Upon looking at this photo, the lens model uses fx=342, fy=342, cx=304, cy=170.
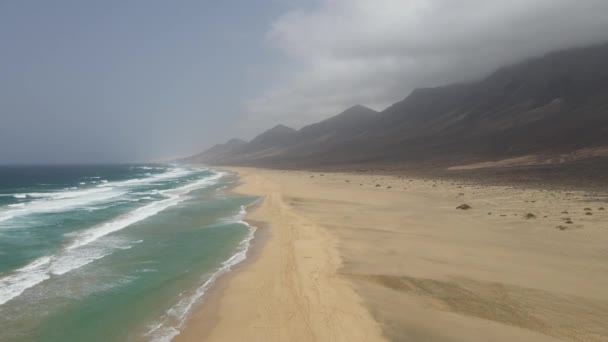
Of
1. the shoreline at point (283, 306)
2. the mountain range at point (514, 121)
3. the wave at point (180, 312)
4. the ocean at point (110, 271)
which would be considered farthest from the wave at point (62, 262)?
the mountain range at point (514, 121)

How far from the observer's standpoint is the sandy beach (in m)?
8.52

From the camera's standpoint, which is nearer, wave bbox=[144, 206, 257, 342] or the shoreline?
the shoreline

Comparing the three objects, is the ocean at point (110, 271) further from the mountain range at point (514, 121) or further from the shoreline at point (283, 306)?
the mountain range at point (514, 121)

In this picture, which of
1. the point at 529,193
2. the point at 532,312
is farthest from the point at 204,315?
the point at 529,193

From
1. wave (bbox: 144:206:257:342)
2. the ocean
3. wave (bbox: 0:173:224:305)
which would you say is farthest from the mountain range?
wave (bbox: 0:173:224:305)

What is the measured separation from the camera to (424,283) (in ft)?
36.8

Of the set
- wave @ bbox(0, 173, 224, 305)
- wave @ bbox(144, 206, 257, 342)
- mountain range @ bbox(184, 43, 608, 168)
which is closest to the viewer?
wave @ bbox(144, 206, 257, 342)

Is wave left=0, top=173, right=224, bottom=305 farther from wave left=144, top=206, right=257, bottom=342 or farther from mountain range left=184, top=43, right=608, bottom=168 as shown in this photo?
mountain range left=184, top=43, right=608, bottom=168

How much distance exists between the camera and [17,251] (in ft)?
57.9

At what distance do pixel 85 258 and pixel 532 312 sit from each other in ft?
58.1

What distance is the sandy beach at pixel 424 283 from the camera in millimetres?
8516

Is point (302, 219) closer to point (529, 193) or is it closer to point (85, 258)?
point (85, 258)

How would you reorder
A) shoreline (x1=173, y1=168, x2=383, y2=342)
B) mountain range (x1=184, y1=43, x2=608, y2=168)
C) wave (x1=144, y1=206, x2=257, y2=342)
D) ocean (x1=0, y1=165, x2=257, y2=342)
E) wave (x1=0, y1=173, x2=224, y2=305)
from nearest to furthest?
shoreline (x1=173, y1=168, x2=383, y2=342) < wave (x1=144, y1=206, x2=257, y2=342) < ocean (x1=0, y1=165, x2=257, y2=342) < wave (x1=0, y1=173, x2=224, y2=305) < mountain range (x1=184, y1=43, x2=608, y2=168)

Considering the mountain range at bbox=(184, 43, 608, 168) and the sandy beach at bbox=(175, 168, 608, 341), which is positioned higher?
the mountain range at bbox=(184, 43, 608, 168)
